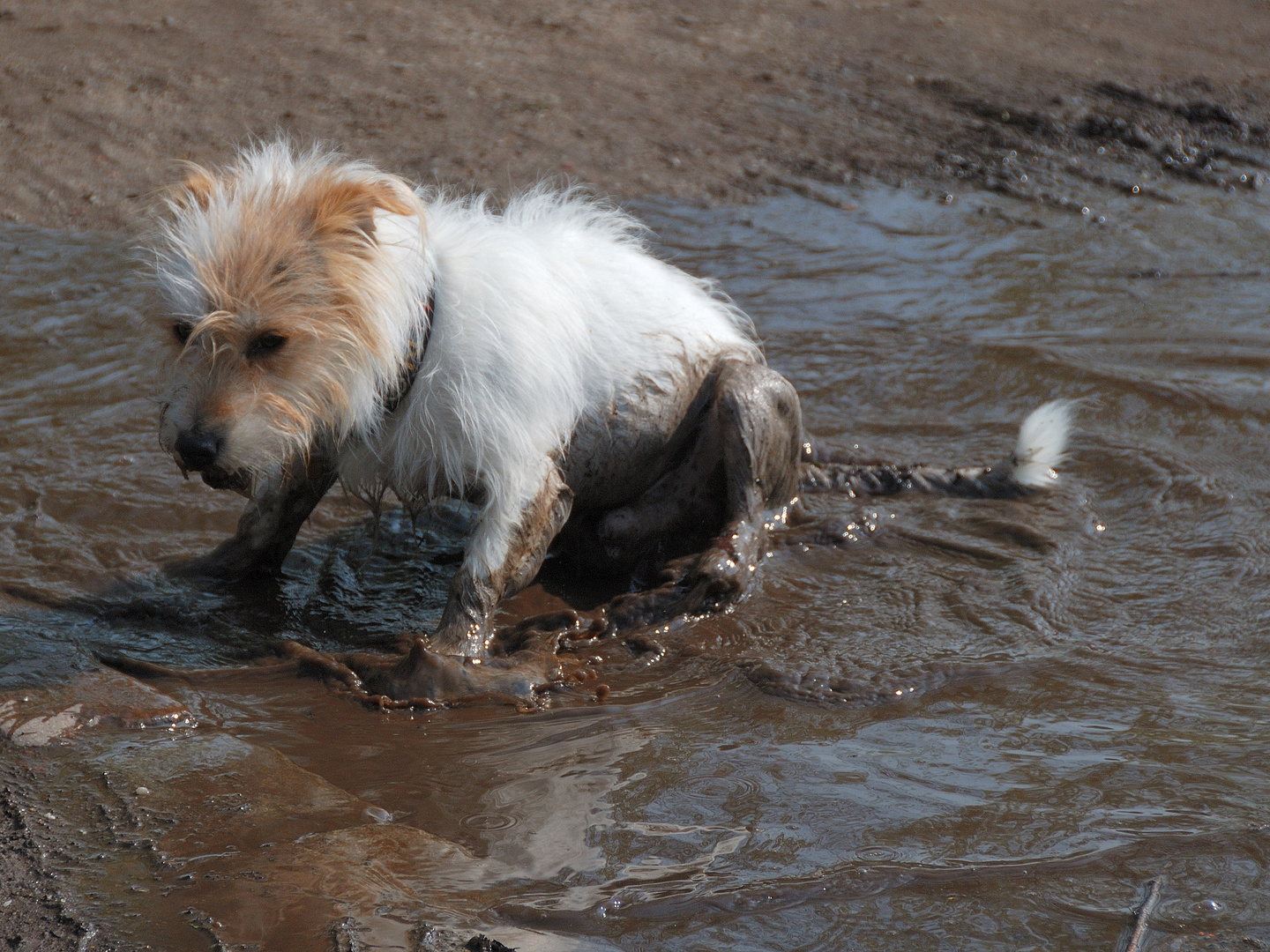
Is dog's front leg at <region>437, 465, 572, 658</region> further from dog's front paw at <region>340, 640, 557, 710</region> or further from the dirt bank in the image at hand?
the dirt bank

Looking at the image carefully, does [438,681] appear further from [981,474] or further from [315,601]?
[981,474]

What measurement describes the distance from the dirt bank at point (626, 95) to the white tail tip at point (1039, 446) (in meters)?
3.62

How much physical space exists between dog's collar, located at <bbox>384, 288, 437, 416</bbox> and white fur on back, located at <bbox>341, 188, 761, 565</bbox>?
0.02 m

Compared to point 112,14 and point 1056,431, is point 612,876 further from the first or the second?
point 112,14

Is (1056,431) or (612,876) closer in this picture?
(612,876)

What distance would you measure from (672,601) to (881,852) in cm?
153

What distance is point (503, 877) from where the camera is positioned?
264 centimetres

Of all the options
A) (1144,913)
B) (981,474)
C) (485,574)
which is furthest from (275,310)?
(981,474)

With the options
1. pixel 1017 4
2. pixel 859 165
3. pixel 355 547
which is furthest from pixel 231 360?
pixel 1017 4

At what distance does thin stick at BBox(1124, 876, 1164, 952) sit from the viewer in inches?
96.3

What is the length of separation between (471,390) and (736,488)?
3.91 feet

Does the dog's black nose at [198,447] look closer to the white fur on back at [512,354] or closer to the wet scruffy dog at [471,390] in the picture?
the wet scruffy dog at [471,390]

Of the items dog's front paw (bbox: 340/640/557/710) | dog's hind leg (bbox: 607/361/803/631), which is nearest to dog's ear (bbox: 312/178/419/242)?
dog's front paw (bbox: 340/640/557/710)

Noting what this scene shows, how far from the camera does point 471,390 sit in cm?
369
